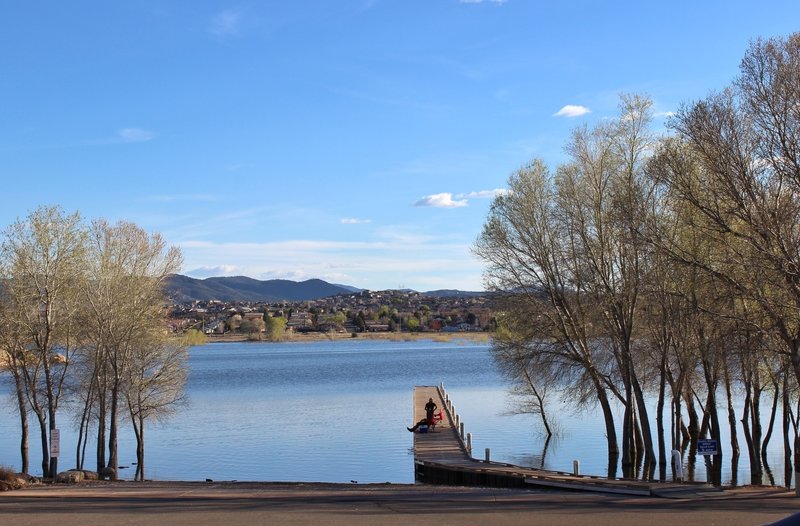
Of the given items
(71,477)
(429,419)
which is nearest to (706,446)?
(71,477)

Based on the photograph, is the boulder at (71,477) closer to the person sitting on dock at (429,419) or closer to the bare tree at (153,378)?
the bare tree at (153,378)

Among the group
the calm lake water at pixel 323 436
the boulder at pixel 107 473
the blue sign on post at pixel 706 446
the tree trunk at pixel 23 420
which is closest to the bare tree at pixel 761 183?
the blue sign on post at pixel 706 446

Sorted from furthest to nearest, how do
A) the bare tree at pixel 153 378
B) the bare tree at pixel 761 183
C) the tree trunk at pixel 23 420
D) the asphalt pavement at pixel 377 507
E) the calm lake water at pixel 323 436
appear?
1. the bare tree at pixel 153 378
2. the calm lake water at pixel 323 436
3. the tree trunk at pixel 23 420
4. the bare tree at pixel 761 183
5. the asphalt pavement at pixel 377 507

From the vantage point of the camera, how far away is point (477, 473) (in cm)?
2683

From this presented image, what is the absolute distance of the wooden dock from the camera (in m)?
19.4

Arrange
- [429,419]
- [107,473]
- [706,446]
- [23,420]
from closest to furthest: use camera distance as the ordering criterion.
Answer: [706,446] → [107,473] → [23,420] → [429,419]

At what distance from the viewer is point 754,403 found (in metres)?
29.8

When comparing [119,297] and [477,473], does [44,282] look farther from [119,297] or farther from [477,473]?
[477,473]

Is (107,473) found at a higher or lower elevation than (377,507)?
Answer: lower

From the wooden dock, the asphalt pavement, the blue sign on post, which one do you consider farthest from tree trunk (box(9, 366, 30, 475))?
the blue sign on post

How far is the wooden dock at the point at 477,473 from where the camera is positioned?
1942 cm

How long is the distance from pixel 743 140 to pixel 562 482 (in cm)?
981

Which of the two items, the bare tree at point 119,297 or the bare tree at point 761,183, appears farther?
the bare tree at point 119,297

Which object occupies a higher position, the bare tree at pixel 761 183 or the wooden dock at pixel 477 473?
the bare tree at pixel 761 183
